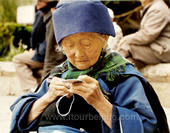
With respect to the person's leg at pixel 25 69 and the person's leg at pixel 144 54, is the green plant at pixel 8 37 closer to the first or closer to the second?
the person's leg at pixel 25 69

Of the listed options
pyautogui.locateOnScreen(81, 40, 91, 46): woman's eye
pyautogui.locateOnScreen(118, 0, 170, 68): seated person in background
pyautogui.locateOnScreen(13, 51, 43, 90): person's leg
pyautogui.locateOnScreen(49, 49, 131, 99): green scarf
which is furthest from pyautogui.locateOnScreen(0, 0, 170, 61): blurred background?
pyautogui.locateOnScreen(81, 40, 91, 46): woman's eye

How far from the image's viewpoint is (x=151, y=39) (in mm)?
4164

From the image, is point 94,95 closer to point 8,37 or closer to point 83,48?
point 83,48

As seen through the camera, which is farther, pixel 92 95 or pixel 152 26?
pixel 152 26

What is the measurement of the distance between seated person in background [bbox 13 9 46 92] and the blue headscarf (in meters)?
3.03

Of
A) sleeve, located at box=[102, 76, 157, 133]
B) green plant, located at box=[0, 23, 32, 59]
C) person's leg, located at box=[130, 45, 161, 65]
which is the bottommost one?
green plant, located at box=[0, 23, 32, 59]

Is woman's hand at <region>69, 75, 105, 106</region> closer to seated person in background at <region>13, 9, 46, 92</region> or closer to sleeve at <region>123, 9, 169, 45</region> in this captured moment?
sleeve at <region>123, 9, 169, 45</region>

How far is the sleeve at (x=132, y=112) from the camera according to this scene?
139 centimetres

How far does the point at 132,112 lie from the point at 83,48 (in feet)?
1.45

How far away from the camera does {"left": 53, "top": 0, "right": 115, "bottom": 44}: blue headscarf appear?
1.48 m

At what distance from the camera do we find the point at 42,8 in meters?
4.35

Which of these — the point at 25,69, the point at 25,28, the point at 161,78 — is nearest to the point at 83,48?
the point at 161,78

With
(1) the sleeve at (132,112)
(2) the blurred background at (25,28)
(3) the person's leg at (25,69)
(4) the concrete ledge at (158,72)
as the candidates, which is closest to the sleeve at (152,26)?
(4) the concrete ledge at (158,72)

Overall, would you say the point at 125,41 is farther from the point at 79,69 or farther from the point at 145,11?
the point at 79,69
